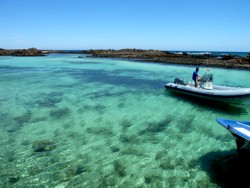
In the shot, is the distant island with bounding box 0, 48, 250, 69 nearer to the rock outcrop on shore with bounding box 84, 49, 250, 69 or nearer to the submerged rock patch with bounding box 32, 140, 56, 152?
the rock outcrop on shore with bounding box 84, 49, 250, 69

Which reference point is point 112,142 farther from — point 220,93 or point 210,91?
point 210,91

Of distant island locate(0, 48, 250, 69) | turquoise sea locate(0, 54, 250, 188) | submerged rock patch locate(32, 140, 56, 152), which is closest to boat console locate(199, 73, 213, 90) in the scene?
turquoise sea locate(0, 54, 250, 188)

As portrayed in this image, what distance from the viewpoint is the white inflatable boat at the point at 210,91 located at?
1180 cm

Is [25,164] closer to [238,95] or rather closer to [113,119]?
[113,119]

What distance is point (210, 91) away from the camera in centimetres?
1305

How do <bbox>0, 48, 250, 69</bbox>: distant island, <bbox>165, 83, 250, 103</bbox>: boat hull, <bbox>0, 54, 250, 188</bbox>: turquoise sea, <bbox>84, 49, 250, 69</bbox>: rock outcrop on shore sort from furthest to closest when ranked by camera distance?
<bbox>0, 48, 250, 69</bbox>: distant island < <bbox>84, 49, 250, 69</bbox>: rock outcrop on shore < <bbox>165, 83, 250, 103</bbox>: boat hull < <bbox>0, 54, 250, 188</bbox>: turquoise sea

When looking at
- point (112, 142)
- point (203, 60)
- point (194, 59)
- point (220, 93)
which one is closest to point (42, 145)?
point (112, 142)

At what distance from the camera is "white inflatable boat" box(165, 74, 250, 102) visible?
11805mm

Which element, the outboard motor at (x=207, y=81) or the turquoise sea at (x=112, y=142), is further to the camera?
the outboard motor at (x=207, y=81)

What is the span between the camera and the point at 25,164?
6816 millimetres

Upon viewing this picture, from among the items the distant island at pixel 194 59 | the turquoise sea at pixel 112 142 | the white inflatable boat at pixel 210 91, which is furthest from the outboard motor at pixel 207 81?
the distant island at pixel 194 59

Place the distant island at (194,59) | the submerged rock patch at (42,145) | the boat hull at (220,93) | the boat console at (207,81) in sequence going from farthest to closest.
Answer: the distant island at (194,59) < the boat console at (207,81) < the boat hull at (220,93) < the submerged rock patch at (42,145)

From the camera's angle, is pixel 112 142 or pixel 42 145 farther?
pixel 112 142

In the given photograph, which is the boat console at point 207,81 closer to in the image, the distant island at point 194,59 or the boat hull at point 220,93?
the boat hull at point 220,93
